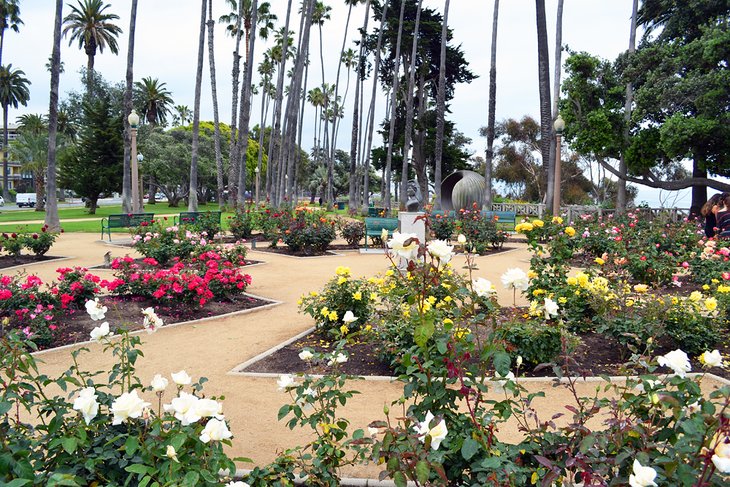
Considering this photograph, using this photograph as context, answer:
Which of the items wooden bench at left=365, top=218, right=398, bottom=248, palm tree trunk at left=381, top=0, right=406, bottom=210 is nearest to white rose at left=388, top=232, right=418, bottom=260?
wooden bench at left=365, top=218, right=398, bottom=248

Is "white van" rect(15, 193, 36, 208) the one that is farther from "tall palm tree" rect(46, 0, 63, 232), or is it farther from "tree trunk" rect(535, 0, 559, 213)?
"tree trunk" rect(535, 0, 559, 213)

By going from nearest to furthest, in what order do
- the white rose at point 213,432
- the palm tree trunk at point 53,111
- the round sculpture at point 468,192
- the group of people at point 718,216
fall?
1. the white rose at point 213,432
2. the group of people at point 718,216
3. the palm tree trunk at point 53,111
4. the round sculpture at point 468,192

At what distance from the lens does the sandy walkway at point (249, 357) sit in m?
3.99

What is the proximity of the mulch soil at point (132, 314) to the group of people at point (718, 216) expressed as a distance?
787 centimetres

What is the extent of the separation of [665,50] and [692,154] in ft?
15.0

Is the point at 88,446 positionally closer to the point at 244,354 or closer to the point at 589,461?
the point at 589,461

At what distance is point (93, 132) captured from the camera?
32594mm

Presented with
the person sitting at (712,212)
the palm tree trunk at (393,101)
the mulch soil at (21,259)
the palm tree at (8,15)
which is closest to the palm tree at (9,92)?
the palm tree at (8,15)

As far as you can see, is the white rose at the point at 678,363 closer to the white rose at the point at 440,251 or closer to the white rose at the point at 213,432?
the white rose at the point at 440,251

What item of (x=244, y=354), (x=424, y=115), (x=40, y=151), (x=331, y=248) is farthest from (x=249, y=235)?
(x=40, y=151)

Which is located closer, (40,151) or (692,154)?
(692,154)

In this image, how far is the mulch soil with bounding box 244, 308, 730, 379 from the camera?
16.6 feet

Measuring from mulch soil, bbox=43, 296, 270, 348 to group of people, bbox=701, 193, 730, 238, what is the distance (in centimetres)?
787

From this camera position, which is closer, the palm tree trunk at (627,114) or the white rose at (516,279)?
the white rose at (516,279)
